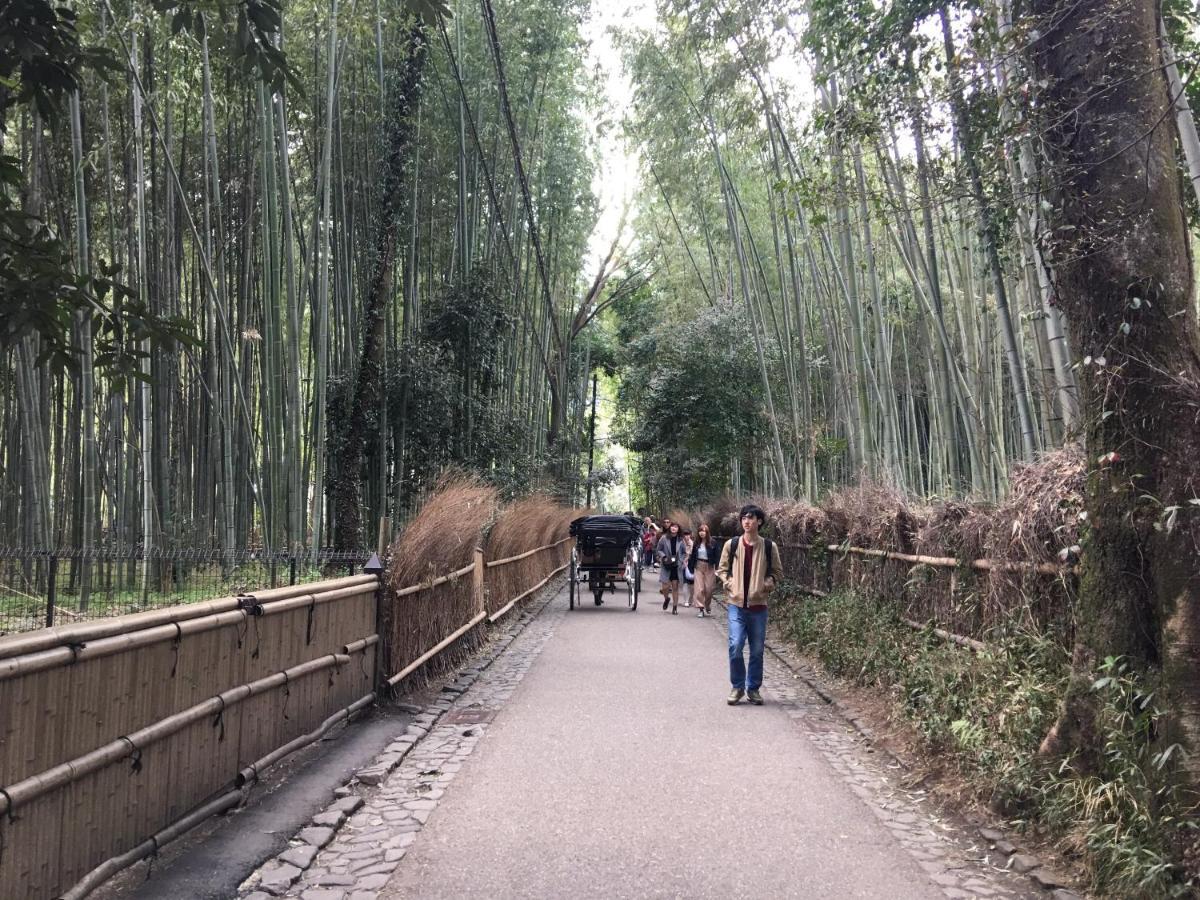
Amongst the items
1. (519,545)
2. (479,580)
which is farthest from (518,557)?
(479,580)

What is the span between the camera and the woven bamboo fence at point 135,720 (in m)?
2.31

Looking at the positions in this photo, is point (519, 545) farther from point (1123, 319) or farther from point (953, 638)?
point (1123, 319)

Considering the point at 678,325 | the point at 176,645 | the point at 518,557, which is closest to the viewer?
the point at 176,645

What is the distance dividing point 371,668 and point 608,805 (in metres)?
2.46

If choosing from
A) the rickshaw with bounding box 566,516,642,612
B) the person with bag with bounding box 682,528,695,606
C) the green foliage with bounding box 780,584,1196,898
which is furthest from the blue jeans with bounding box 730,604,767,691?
the rickshaw with bounding box 566,516,642,612

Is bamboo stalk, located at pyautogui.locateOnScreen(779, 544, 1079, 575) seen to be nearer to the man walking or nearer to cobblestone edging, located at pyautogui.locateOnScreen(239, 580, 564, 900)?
the man walking

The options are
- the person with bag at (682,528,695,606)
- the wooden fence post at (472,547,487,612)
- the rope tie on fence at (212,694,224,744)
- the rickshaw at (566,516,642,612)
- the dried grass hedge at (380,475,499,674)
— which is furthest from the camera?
the rickshaw at (566,516,642,612)

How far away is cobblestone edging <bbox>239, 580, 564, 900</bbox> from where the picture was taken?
9.90ft

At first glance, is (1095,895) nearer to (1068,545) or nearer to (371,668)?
(1068,545)

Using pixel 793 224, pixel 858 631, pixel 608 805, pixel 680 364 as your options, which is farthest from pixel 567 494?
pixel 608 805

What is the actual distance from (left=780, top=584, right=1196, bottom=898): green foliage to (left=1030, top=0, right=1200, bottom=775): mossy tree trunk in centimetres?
15

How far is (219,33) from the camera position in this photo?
334 cm

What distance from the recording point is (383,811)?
12.6ft

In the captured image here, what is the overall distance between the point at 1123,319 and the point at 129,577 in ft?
23.7
